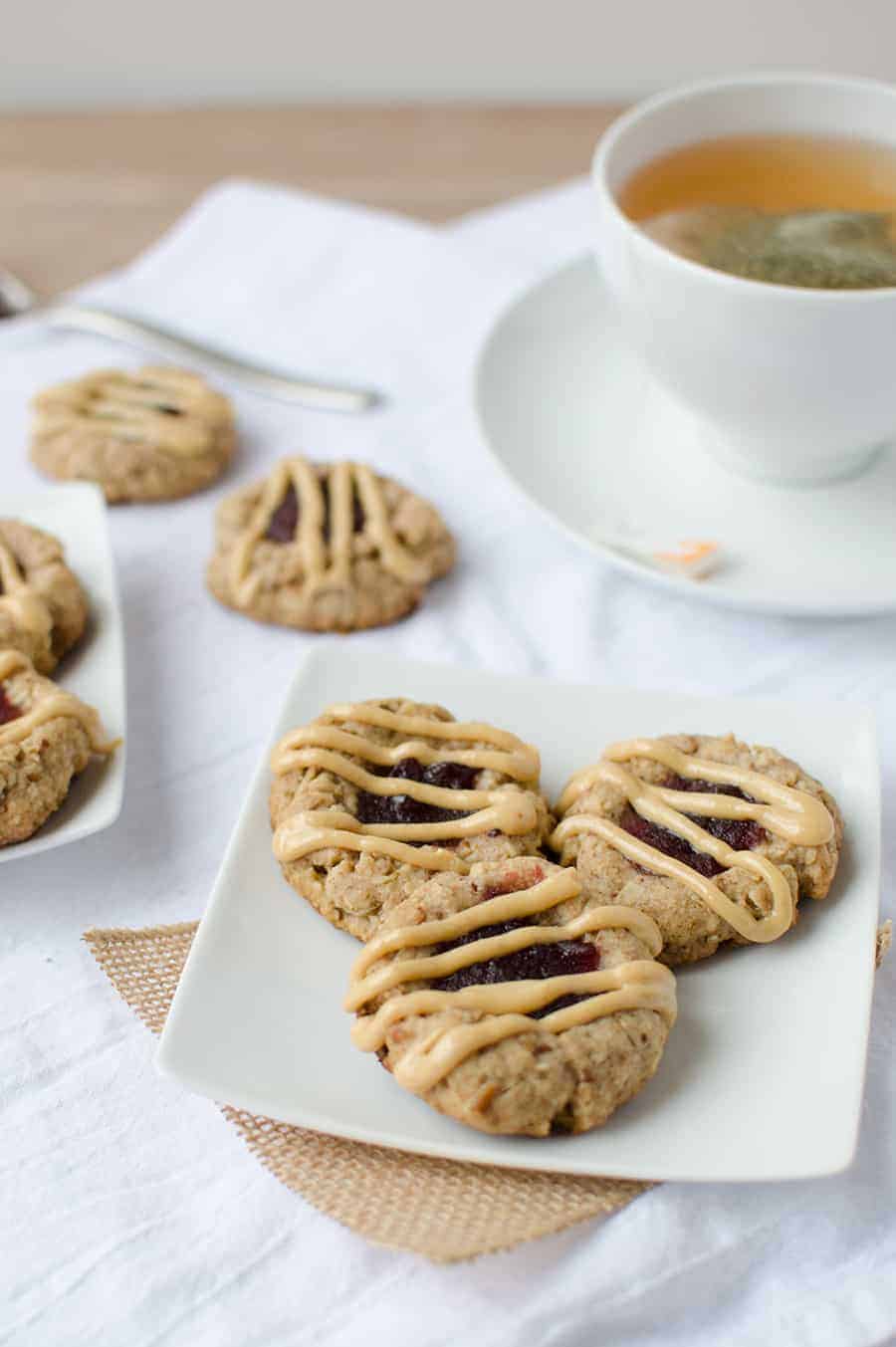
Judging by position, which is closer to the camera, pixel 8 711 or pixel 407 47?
pixel 8 711

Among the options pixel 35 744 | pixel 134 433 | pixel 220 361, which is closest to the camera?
pixel 35 744

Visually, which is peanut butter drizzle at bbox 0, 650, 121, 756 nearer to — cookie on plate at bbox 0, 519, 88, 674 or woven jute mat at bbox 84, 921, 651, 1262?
cookie on plate at bbox 0, 519, 88, 674

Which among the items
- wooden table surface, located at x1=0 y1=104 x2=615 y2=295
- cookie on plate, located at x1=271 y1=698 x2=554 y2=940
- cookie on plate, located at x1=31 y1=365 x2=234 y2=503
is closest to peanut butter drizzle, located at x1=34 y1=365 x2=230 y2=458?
cookie on plate, located at x1=31 y1=365 x2=234 y2=503

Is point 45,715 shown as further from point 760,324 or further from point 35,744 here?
point 760,324

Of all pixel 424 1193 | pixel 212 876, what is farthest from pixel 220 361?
pixel 424 1193

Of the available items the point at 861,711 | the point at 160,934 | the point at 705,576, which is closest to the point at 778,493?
the point at 705,576

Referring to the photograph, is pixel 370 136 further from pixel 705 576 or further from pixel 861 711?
pixel 861 711

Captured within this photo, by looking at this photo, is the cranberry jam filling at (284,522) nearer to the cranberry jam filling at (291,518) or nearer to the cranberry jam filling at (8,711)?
the cranberry jam filling at (291,518)
